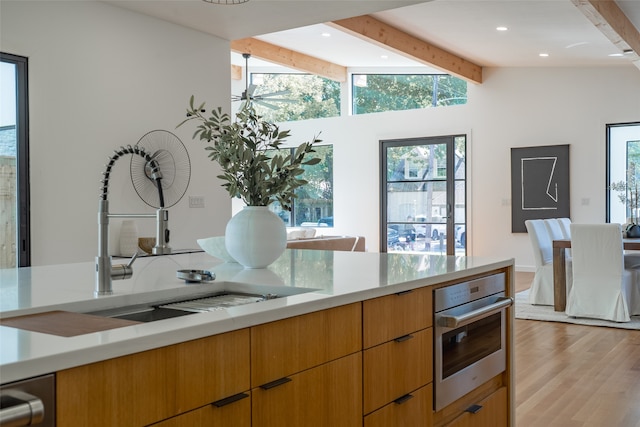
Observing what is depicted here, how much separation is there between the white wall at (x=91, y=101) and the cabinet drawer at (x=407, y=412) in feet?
11.5

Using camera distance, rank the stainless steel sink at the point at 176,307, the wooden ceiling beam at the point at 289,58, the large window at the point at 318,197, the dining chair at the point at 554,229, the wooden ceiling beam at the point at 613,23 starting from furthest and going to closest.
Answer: the large window at the point at 318,197
the wooden ceiling beam at the point at 289,58
the dining chair at the point at 554,229
the wooden ceiling beam at the point at 613,23
the stainless steel sink at the point at 176,307

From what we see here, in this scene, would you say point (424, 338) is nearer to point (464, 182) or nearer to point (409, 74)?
point (464, 182)

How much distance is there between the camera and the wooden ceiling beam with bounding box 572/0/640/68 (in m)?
4.85

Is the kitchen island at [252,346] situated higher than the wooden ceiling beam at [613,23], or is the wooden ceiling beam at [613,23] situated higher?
the wooden ceiling beam at [613,23]

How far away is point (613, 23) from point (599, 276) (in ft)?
7.27

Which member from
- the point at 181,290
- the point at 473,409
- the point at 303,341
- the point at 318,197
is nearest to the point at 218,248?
the point at 181,290

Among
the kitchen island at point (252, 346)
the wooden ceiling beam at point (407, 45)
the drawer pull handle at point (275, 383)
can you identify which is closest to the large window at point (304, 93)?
the wooden ceiling beam at point (407, 45)

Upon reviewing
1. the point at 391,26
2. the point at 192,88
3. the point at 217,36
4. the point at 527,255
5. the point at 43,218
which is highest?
the point at 391,26

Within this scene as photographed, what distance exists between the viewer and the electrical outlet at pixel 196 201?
573cm

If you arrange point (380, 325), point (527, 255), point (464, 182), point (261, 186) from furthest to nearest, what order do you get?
1. point (464, 182)
2. point (527, 255)
3. point (261, 186)
4. point (380, 325)

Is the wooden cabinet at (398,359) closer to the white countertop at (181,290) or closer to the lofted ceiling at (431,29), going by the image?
the white countertop at (181,290)

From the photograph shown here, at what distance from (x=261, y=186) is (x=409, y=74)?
892 cm

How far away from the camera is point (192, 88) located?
18.7ft

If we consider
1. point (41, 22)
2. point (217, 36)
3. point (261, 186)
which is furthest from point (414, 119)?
point (261, 186)
